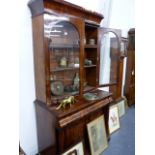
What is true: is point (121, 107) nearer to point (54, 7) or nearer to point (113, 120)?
point (113, 120)

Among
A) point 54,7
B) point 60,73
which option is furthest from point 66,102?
point 54,7

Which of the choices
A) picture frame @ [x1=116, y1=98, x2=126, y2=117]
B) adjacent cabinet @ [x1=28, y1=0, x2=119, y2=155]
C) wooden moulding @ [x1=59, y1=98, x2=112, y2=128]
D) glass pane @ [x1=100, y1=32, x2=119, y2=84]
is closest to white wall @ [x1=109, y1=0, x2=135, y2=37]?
glass pane @ [x1=100, y1=32, x2=119, y2=84]

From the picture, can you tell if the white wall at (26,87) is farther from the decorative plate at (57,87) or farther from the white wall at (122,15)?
the white wall at (122,15)

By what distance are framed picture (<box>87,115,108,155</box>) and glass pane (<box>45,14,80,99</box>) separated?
0.53 meters

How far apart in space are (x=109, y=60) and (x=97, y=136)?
4.50 ft

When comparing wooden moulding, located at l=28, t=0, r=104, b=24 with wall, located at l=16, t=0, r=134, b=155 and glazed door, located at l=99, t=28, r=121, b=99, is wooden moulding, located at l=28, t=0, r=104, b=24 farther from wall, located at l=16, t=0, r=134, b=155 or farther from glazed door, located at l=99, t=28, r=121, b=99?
glazed door, located at l=99, t=28, r=121, b=99

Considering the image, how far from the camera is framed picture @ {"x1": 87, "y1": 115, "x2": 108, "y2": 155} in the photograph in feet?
6.91

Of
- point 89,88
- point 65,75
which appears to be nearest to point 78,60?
point 65,75

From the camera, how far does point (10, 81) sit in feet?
1.95

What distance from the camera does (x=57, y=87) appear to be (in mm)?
1908

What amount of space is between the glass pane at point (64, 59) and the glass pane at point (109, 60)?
2.96ft
